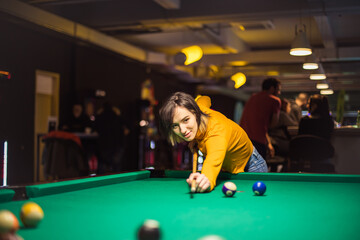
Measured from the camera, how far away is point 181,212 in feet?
5.39

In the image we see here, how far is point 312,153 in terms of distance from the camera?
5340 millimetres

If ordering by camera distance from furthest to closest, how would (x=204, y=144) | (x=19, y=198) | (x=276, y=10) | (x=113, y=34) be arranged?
(x=113, y=34) → (x=276, y=10) → (x=204, y=144) → (x=19, y=198)

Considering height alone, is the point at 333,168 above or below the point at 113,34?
below

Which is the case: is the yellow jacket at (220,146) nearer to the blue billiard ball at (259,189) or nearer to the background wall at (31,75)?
the blue billiard ball at (259,189)

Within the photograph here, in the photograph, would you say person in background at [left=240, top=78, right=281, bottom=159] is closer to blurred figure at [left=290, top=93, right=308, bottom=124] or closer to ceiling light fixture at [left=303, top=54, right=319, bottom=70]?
blurred figure at [left=290, top=93, right=308, bottom=124]

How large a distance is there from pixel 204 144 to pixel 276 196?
0.63 metres

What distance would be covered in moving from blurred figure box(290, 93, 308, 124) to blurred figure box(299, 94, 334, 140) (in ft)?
3.96

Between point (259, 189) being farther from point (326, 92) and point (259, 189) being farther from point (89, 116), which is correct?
point (326, 92)

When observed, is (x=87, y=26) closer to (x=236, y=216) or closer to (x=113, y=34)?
(x=113, y=34)

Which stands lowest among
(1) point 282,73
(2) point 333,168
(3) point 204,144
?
(2) point 333,168

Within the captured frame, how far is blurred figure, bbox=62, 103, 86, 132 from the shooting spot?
7875mm

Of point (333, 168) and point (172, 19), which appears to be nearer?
point (333, 168)

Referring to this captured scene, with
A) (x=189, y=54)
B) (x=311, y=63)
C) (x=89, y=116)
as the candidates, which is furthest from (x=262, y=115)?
(x=89, y=116)

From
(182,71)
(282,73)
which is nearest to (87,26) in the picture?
(182,71)
